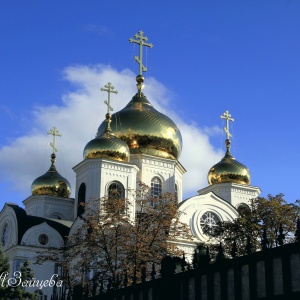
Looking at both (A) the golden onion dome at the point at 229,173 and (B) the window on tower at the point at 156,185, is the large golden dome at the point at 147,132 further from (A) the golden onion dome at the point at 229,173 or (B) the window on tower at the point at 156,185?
(A) the golden onion dome at the point at 229,173

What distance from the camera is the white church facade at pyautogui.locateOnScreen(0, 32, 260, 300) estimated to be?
30078 millimetres

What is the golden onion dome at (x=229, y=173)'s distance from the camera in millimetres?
36375

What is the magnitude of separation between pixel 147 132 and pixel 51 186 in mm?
7727

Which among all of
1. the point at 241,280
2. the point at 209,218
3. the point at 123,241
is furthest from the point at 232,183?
the point at 241,280

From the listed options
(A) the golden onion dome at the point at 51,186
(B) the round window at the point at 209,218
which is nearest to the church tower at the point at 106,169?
(B) the round window at the point at 209,218

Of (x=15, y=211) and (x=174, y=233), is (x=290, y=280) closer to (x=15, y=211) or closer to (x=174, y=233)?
(x=174, y=233)

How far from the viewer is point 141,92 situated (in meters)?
37.7

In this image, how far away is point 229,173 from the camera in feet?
120

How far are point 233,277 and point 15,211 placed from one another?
25465 mm

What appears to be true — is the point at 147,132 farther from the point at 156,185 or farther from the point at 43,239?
the point at 43,239

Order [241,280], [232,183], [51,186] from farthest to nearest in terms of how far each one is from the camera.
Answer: [51,186]
[232,183]
[241,280]

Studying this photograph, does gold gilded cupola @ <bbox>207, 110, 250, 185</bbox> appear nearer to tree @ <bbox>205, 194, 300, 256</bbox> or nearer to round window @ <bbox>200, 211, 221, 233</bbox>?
round window @ <bbox>200, 211, 221, 233</bbox>

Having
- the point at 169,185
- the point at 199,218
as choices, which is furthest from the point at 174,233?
the point at 169,185

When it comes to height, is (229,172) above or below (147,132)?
below
